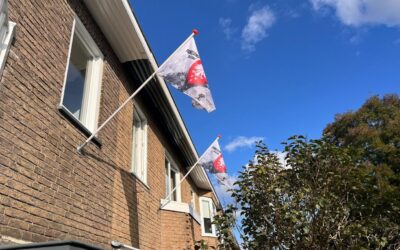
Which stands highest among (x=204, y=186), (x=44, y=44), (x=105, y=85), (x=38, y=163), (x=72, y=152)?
(x=204, y=186)

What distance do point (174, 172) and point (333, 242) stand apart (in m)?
7.80

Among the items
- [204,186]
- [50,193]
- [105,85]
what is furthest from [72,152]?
[204,186]

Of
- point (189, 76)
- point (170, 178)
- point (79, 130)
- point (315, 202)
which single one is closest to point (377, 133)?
point (170, 178)

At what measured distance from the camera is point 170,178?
1165cm

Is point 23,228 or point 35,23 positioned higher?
point 35,23

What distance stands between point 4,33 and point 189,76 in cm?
310

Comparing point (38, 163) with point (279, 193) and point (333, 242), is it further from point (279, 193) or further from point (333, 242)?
point (333, 242)

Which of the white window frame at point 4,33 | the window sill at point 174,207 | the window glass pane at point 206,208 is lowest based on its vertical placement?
the window sill at point 174,207

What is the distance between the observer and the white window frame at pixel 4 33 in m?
3.42

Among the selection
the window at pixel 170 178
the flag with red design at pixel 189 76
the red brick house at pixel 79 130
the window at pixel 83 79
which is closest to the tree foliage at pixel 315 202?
the flag with red design at pixel 189 76

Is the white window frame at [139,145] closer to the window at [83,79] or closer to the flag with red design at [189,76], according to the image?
the window at [83,79]

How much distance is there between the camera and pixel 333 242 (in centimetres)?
560

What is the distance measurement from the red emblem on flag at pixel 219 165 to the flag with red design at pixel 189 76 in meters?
4.89

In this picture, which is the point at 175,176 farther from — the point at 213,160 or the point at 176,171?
the point at 213,160
